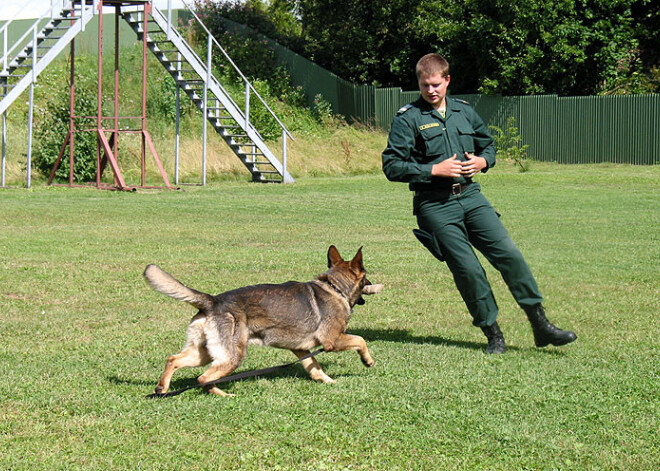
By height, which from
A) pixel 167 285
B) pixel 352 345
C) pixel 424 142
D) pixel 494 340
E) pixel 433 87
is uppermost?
pixel 433 87

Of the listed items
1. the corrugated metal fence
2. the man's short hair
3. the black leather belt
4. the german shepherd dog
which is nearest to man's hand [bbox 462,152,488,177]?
the black leather belt

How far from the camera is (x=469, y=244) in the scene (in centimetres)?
719

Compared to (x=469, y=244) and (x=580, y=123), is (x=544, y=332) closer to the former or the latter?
(x=469, y=244)

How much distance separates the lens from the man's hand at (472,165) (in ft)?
22.5

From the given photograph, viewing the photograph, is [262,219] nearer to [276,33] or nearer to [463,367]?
[463,367]

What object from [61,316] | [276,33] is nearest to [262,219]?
[61,316]

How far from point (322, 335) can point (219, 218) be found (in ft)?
35.4

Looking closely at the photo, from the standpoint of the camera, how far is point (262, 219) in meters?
16.7

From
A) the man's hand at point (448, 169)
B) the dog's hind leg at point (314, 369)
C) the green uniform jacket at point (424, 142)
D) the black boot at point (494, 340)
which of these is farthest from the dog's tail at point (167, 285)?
the black boot at point (494, 340)

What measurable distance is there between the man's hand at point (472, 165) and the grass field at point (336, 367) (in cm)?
135

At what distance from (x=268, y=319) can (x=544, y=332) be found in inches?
91.6

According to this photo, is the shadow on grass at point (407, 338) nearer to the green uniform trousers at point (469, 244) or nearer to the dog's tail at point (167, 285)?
the green uniform trousers at point (469, 244)

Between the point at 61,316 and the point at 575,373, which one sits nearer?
the point at 575,373

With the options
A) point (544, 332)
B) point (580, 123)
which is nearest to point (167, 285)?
point (544, 332)
